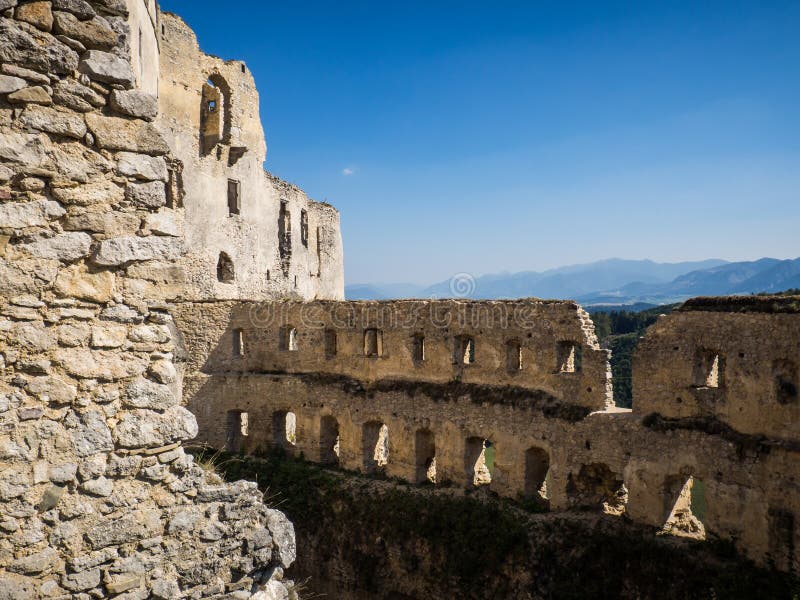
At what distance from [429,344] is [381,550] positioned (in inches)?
221

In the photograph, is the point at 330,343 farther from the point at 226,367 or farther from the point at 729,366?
the point at 729,366

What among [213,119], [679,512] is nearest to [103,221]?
[679,512]

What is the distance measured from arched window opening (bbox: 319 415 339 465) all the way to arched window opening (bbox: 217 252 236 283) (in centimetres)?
651

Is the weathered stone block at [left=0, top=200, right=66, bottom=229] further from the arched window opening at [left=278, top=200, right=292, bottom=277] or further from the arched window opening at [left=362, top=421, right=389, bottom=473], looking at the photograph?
the arched window opening at [left=278, top=200, right=292, bottom=277]

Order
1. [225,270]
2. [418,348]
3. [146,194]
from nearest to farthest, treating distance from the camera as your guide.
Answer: [146,194] → [418,348] → [225,270]

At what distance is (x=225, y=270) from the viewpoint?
23.3 metres

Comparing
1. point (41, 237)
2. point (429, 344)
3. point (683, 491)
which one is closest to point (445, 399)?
point (429, 344)

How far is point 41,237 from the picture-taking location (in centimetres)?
478

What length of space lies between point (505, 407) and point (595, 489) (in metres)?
2.93

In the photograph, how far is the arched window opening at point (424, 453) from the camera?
1862cm

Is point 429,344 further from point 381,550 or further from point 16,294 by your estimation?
point 16,294

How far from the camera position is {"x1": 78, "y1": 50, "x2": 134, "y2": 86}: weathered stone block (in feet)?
16.3

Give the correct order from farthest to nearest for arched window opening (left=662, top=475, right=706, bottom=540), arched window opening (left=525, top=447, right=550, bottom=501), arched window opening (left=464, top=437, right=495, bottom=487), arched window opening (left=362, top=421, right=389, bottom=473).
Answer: arched window opening (left=362, top=421, right=389, bottom=473)
arched window opening (left=464, top=437, right=495, bottom=487)
arched window opening (left=525, top=447, right=550, bottom=501)
arched window opening (left=662, top=475, right=706, bottom=540)

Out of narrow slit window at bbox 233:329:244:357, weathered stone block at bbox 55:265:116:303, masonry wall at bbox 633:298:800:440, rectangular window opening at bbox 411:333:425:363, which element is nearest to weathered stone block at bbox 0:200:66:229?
weathered stone block at bbox 55:265:116:303
